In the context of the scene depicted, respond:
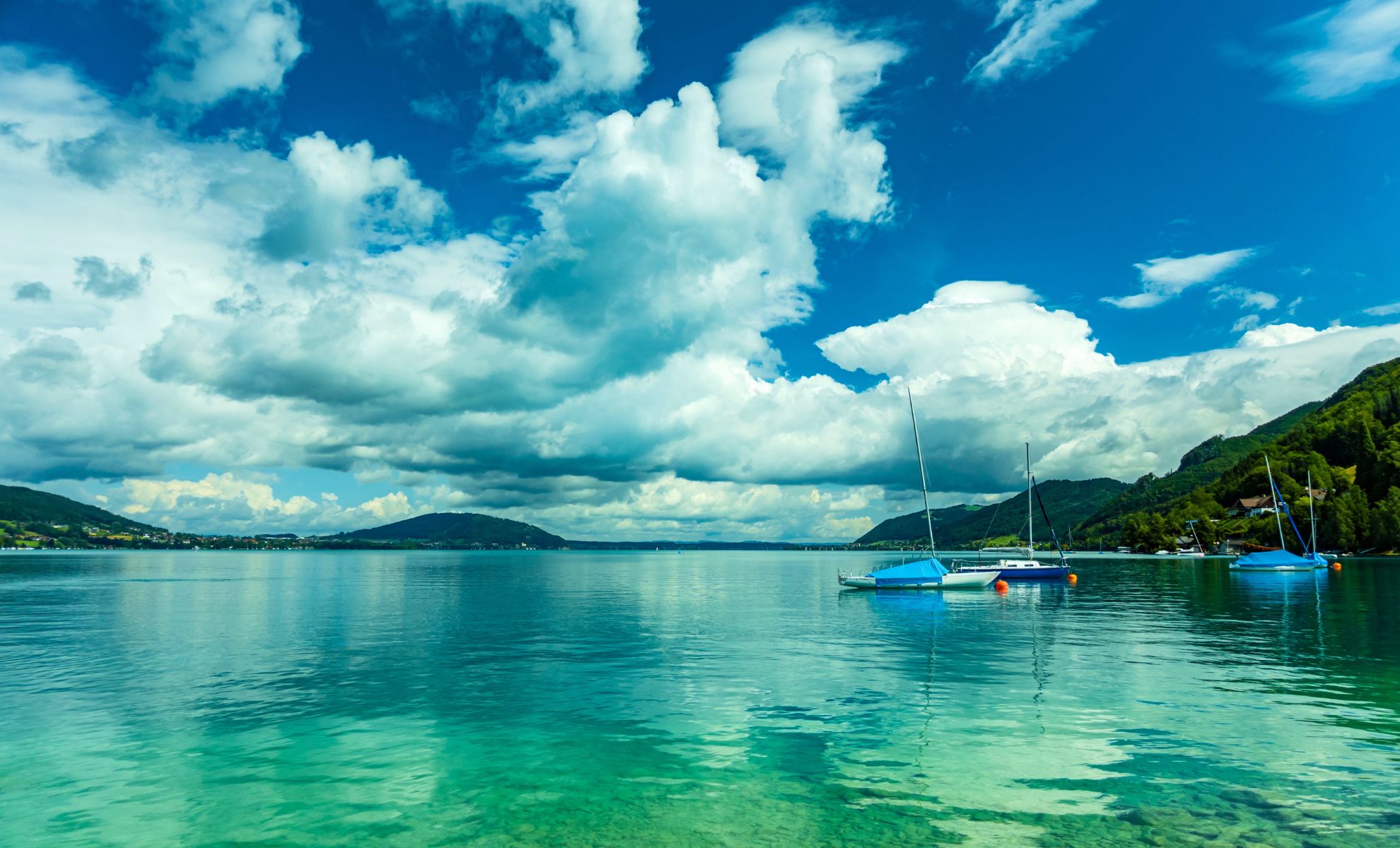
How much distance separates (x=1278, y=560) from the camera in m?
166

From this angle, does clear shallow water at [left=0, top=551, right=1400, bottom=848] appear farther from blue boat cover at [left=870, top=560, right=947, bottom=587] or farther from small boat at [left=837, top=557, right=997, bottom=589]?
small boat at [left=837, top=557, right=997, bottom=589]

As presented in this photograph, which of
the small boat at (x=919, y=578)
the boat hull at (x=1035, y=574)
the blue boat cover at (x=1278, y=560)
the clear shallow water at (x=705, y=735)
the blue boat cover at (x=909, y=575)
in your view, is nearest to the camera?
the clear shallow water at (x=705, y=735)

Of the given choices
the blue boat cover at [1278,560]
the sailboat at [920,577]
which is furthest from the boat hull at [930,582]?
the blue boat cover at [1278,560]

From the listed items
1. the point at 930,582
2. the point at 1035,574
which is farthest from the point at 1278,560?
the point at 930,582

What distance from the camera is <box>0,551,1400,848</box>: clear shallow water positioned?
65.8 feet

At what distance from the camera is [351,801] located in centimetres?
2195

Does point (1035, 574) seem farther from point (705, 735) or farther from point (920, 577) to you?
point (705, 735)

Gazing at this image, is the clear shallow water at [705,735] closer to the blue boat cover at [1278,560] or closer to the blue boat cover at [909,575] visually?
the blue boat cover at [909,575]

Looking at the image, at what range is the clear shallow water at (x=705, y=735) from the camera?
20047 mm

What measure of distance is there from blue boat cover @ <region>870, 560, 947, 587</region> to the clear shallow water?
4496cm

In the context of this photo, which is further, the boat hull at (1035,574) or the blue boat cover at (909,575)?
the boat hull at (1035,574)

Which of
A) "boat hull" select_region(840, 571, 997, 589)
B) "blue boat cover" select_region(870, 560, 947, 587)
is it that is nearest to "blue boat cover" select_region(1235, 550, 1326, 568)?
"boat hull" select_region(840, 571, 997, 589)

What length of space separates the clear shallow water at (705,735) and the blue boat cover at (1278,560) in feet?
376

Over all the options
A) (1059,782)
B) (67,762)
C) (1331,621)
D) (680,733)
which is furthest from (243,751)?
(1331,621)
